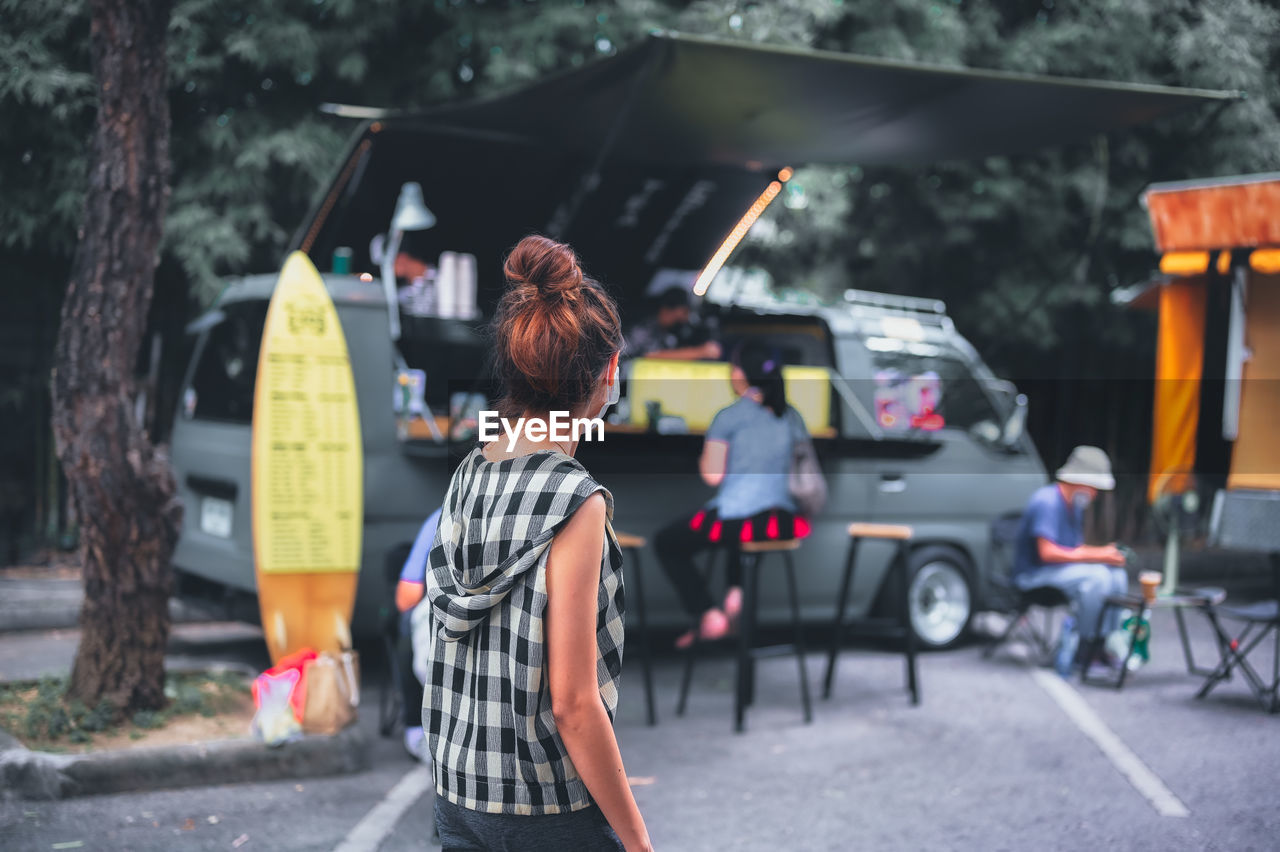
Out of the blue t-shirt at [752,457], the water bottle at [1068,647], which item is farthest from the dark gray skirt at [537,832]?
the water bottle at [1068,647]

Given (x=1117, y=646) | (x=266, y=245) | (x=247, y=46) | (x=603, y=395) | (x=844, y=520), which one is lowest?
(x=1117, y=646)

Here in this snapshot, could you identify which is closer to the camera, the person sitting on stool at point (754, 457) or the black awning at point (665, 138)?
the black awning at point (665, 138)

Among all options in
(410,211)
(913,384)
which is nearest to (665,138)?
(410,211)

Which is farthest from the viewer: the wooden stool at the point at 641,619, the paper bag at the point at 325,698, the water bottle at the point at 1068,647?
the water bottle at the point at 1068,647

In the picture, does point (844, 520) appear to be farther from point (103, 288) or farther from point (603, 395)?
point (603, 395)

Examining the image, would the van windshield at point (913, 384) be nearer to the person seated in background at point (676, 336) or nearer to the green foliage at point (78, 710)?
the person seated in background at point (676, 336)

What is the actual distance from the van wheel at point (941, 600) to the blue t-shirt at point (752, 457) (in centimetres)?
205

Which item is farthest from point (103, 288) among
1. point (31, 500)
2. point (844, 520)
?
point (31, 500)

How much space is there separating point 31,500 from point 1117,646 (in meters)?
8.84

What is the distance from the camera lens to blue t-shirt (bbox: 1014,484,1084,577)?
710cm

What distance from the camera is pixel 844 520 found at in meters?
7.27

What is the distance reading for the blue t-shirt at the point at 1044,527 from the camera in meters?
7.10

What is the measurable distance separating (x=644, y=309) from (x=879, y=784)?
5.07 m

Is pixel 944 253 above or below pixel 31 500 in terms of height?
above
